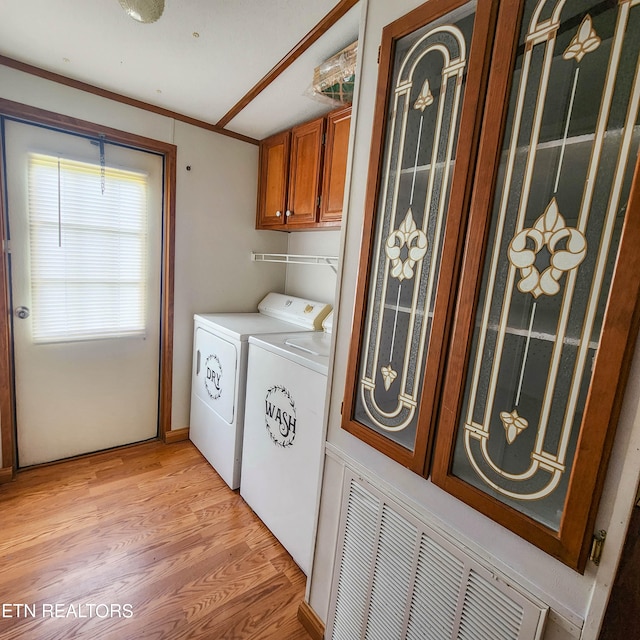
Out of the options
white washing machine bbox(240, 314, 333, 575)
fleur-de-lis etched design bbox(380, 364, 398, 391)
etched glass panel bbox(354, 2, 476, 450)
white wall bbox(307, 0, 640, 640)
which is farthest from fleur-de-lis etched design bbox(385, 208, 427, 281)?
white washing machine bbox(240, 314, 333, 575)

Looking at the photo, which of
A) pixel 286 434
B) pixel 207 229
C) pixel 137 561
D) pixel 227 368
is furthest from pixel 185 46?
pixel 137 561

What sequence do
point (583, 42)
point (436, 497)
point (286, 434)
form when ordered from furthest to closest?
1. point (286, 434)
2. point (436, 497)
3. point (583, 42)

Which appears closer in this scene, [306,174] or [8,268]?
[8,268]

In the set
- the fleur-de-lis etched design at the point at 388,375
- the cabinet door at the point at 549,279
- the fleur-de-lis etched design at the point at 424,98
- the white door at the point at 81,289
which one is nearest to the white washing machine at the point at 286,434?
the fleur-de-lis etched design at the point at 388,375

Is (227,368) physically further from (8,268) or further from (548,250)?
(548,250)

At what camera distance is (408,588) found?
0.97 meters

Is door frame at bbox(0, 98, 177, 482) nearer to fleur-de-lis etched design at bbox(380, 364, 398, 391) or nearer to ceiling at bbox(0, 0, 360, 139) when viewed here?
ceiling at bbox(0, 0, 360, 139)

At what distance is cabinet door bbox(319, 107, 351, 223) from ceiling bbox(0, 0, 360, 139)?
0.62 ft

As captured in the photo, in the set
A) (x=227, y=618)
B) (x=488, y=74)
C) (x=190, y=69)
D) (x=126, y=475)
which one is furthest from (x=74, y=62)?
(x=227, y=618)

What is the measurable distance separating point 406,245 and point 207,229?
2000mm

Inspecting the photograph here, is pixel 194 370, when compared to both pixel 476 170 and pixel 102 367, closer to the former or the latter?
pixel 102 367

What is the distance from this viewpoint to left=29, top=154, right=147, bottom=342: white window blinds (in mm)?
2064

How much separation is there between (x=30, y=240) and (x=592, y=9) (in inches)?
104

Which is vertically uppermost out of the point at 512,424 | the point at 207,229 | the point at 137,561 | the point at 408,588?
the point at 207,229
